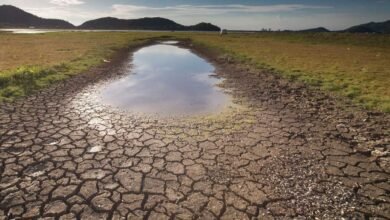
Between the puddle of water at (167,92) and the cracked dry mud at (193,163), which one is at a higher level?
the puddle of water at (167,92)

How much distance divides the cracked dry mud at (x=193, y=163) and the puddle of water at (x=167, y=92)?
1.01 m

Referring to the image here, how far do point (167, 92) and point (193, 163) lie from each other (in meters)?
7.41

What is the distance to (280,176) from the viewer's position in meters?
5.58

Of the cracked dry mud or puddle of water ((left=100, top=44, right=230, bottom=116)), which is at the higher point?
puddle of water ((left=100, top=44, right=230, bottom=116))

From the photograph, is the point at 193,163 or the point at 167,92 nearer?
the point at 193,163

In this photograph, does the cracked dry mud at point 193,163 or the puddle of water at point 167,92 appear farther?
the puddle of water at point 167,92

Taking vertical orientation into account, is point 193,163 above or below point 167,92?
below

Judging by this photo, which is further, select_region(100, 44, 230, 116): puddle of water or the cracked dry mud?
select_region(100, 44, 230, 116): puddle of water

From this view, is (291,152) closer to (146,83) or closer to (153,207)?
(153,207)

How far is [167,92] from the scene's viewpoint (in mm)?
13078

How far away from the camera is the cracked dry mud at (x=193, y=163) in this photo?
4.60 meters

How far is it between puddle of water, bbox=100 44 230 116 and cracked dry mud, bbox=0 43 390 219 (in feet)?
3.32

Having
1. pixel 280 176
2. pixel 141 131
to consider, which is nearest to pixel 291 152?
pixel 280 176

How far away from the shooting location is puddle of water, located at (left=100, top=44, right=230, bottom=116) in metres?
10.4
